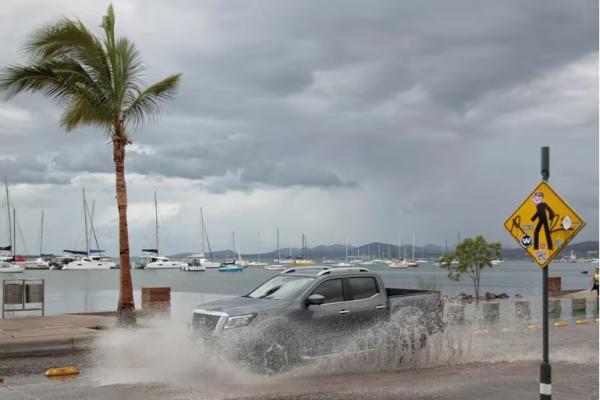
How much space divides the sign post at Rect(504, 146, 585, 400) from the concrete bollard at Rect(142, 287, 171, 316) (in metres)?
14.9

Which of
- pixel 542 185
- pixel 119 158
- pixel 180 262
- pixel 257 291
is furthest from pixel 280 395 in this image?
pixel 180 262

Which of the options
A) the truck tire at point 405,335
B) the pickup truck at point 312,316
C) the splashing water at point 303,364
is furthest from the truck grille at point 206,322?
the truck tire at point 405,335

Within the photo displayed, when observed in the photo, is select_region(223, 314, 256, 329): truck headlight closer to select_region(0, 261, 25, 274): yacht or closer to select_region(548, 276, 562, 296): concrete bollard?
select_region(548, 276, 562, 296): concrete bollard

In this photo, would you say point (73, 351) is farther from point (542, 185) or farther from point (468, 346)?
point (542, 185)

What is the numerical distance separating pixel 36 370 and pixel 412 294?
7.23 meters

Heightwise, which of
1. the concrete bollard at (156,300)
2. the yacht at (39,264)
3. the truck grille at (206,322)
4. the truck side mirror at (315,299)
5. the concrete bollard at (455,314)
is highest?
the truck side mirror at (315,299)

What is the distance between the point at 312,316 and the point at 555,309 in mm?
18159

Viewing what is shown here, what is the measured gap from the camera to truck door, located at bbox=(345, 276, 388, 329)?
12625 millimetres

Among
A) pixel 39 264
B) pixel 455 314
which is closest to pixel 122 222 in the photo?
pixel 455 314

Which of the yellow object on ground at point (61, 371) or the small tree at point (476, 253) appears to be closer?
the yellow object on ground at point (61, 371)

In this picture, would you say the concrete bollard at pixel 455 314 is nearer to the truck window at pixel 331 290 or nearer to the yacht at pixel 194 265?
the truck window at pixel 331 290

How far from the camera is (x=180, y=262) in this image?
17862 centimetres

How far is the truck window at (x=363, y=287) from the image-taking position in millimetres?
12836

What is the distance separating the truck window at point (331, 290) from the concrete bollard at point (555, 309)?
15.0m
